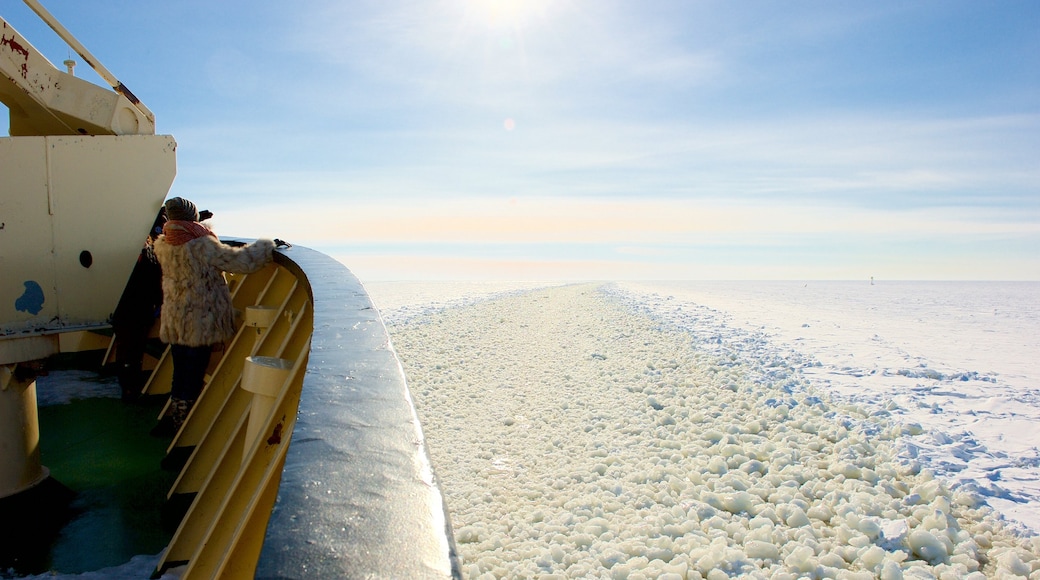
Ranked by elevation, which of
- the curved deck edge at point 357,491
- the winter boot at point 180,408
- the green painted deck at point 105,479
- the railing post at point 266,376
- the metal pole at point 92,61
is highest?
the metal pole at point 92,61

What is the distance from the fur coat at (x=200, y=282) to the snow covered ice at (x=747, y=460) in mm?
1962

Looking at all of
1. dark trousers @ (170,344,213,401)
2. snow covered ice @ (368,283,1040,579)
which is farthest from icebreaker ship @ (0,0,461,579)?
snow covered ice @ (368,283,1040,579)

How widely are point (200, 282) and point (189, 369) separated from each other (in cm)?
67

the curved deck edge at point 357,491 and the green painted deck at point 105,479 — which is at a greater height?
the curved deck edge at point 357,491

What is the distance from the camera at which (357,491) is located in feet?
3.14

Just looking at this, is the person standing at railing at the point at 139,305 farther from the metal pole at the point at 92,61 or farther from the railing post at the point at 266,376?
the railing post at the point at 266,376

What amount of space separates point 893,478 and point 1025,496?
0.65 m

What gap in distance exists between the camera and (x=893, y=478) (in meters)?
3.85

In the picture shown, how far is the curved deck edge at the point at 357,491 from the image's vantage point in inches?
31.8

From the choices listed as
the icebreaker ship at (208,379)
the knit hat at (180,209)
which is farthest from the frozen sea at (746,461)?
the knit hat at (180,209)

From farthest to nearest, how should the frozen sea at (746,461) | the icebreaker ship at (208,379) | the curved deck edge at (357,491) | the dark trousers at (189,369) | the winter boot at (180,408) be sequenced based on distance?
the winter boot at (180,408), the dark trousers at (189,369), the frozen sea at (746,461), the icebreaker ship at (208,379), the curved deck edge at (357,491)

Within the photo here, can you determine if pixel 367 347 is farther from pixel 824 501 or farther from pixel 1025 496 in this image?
pixel 1025 496

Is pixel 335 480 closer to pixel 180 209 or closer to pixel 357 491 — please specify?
pixel 357 491

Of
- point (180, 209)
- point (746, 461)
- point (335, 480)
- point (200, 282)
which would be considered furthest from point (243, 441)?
point (746, 461)
